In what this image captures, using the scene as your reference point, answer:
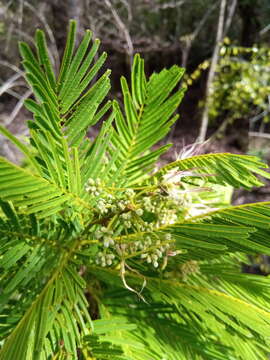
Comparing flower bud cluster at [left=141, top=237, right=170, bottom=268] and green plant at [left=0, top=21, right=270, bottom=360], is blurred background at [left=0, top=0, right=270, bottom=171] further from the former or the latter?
flower bud cluster at [left=141, top=237, right=170, bottom=268]

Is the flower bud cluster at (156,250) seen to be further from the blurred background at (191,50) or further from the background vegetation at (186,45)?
the background vegetation at (186,45)

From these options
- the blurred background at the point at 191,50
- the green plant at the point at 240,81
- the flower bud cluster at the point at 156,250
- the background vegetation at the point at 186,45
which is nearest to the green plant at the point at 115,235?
the flower bud cluster at the point at 156,250

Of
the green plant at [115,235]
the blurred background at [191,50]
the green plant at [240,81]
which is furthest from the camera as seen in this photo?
the green plant at [240,81]

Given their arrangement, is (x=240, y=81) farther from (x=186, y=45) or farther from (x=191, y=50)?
(x=191, y=50)

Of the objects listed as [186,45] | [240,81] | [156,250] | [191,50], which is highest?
[191,50]

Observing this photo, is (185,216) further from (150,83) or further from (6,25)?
(6,25)

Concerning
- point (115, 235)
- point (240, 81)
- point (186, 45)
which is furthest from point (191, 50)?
point (115, 235)

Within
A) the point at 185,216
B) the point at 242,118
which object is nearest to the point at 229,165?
the point at 185,216
